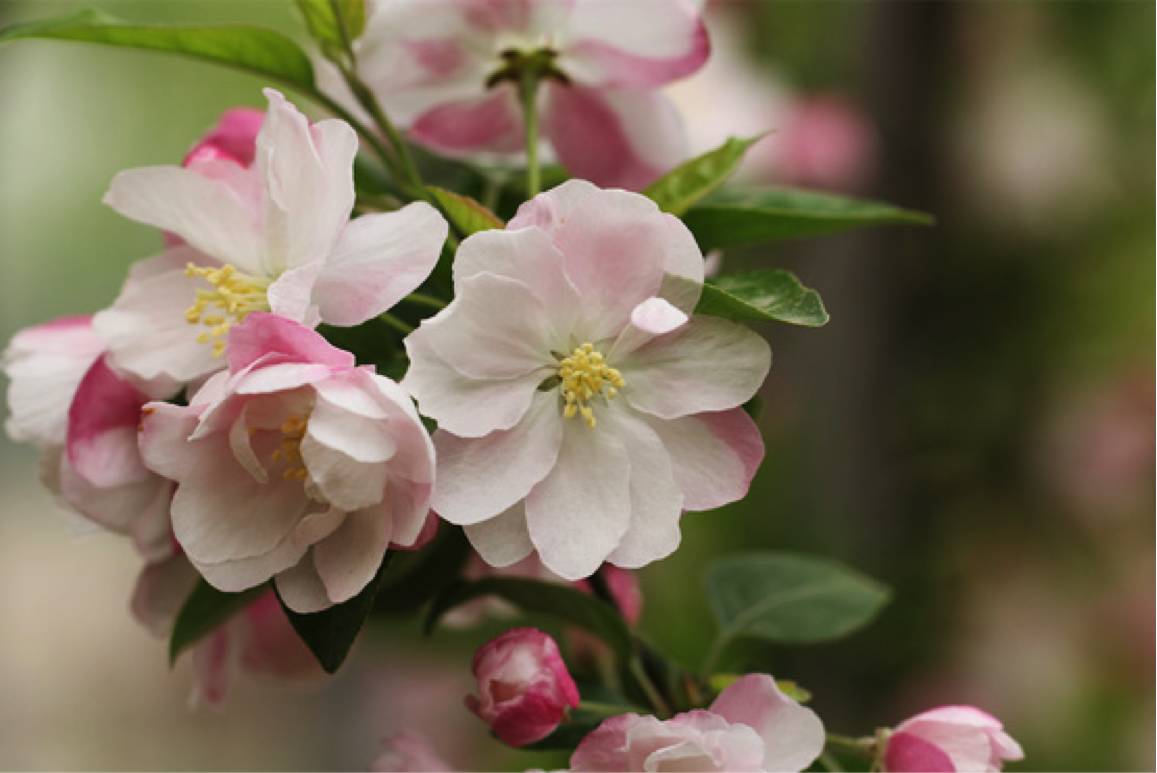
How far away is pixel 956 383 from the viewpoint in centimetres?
198

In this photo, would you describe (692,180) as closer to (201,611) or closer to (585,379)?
(585,379)

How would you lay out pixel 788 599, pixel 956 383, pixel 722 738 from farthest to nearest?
pixel 956 383, pixel 788 599, pixel 722 738

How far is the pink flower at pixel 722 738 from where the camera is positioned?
0.47 metres

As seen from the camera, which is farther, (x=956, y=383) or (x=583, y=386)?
(x=956, y=383)

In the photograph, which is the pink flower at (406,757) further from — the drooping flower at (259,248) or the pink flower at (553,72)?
the pink flower at (553,72)

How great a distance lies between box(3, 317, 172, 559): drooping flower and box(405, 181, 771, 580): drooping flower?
6.2 inches

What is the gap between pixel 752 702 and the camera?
1.66ft

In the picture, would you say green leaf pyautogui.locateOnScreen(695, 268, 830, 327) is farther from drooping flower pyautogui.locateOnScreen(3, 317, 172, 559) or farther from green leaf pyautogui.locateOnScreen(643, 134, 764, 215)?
drooping flower pyautogui.locateOnScreen(3, 317, 172, 559)

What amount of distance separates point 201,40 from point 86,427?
7.8 inches

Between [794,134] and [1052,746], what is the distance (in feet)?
3.32

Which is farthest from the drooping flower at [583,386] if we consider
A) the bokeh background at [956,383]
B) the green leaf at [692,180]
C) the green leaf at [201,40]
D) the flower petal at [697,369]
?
the bokeh background at [956,383]

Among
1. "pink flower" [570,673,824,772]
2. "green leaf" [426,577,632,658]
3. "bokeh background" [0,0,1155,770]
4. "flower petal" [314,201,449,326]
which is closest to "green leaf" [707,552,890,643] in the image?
"green leaf" [426,577,632,658]

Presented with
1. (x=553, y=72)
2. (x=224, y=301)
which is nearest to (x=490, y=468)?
(x=224, y=301)

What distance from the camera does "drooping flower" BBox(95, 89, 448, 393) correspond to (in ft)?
1.65
